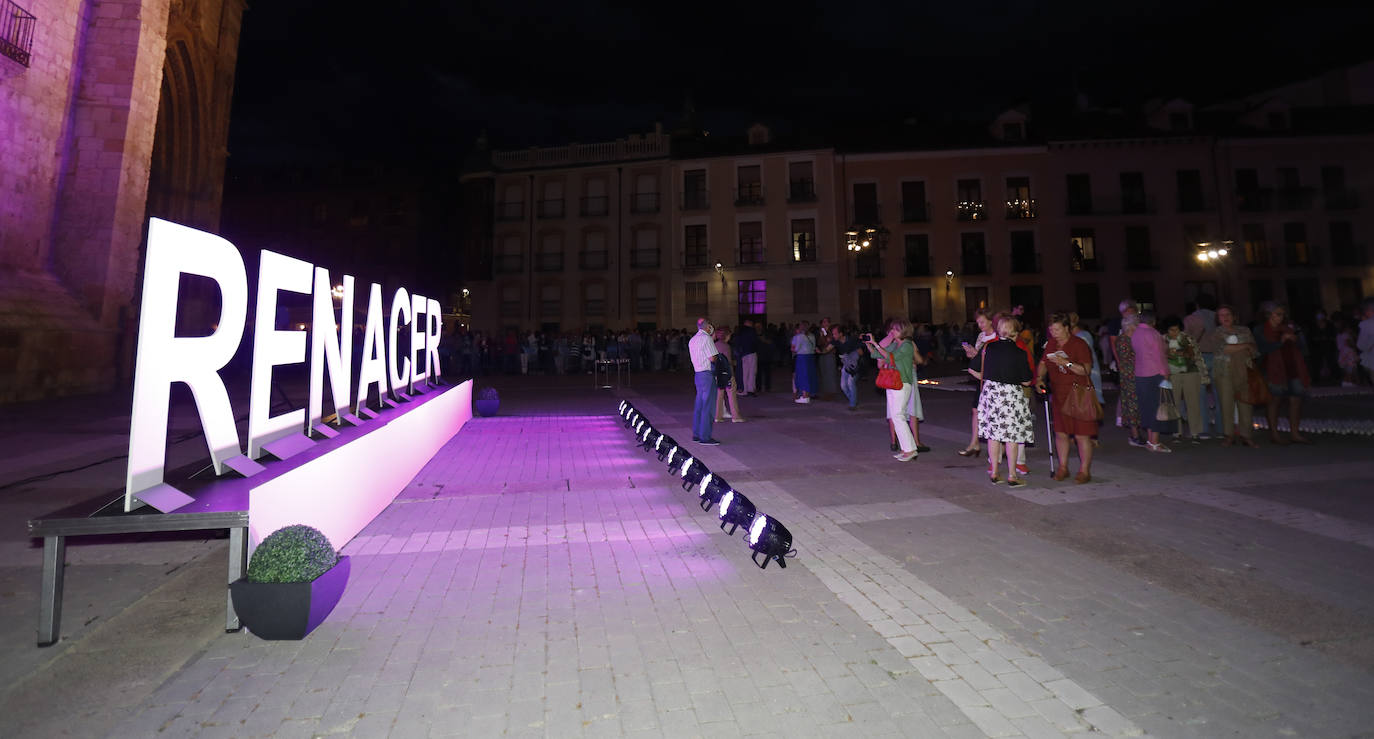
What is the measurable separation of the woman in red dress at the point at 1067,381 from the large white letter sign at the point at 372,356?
7.18m

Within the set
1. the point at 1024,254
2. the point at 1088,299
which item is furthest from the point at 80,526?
the point at 1088,299

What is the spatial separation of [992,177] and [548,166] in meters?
26.1

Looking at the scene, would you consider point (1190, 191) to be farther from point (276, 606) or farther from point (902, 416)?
point (276, 606)

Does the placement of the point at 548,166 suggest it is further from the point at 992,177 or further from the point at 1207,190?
the point at 1207,190

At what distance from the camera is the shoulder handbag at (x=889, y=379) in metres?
7.29

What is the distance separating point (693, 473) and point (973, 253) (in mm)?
32241

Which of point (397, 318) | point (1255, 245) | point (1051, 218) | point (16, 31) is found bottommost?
point (397, 318)

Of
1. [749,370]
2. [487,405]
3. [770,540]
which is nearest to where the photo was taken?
[770,540]

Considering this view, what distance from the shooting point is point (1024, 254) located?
32625mm

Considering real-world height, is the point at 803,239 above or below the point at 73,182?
above

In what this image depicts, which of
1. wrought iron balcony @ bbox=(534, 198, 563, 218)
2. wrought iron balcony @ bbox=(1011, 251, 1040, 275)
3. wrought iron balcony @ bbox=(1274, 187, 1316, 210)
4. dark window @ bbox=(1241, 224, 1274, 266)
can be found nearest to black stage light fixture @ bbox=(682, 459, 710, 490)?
wrought iron balcony @ bbox=(1011, 251, 1040, 275)

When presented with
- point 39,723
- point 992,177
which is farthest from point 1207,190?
point 39,723

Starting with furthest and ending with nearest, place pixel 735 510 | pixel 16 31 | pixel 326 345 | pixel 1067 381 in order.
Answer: pixel 16 31 < pixel 1067 381 < pixel 326 345 < pixel 735 510

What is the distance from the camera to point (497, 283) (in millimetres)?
37000
